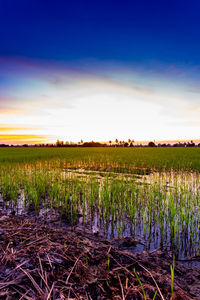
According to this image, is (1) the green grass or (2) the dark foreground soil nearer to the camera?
(2) the dark foreground soil

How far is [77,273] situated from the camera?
2.02 meters

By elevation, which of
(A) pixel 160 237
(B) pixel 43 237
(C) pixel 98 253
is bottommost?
(A) pixel 160 237

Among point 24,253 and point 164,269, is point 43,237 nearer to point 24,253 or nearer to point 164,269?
point 24,253

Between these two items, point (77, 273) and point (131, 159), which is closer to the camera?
point (77, 273)

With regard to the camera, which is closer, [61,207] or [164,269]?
[164,269]

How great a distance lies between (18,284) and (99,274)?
0.85 m

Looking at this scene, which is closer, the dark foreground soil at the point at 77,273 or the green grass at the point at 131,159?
the dark foreground soil at the point at 77,273

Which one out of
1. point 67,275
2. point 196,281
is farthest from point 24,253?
point 196,281

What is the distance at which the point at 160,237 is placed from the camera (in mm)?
3545

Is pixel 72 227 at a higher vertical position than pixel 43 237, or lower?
lower

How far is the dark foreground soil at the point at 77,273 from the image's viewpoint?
1.75m

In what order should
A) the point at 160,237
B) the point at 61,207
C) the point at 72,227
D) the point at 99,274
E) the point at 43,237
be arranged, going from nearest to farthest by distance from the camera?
the point at 99,274, the point at 43,237, the point at 160,237, the point at 72,227, the point at 61,207

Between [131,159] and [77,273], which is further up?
[131,159]

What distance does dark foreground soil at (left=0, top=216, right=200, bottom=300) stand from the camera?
68.9 inches
